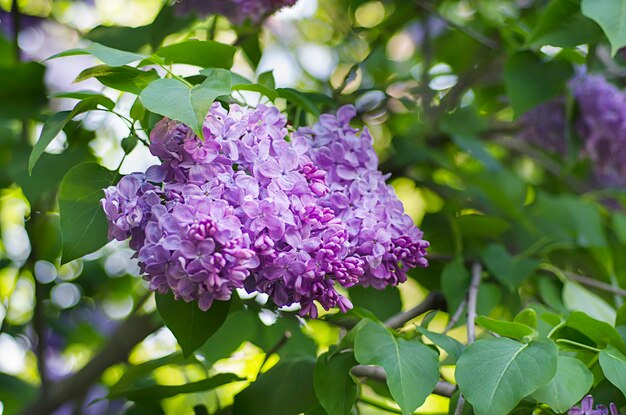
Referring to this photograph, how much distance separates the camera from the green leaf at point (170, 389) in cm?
97

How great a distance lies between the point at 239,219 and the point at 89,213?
0.58 feet

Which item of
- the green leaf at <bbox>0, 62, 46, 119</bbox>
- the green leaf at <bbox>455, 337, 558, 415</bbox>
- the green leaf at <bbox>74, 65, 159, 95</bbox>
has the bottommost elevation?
Result: the green leaf at <bbox>0, 62, 46, 119</bbox>

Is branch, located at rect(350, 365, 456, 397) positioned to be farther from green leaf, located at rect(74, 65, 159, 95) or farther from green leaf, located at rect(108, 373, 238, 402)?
green leaf, located at rect(74, 65, 159, 95)

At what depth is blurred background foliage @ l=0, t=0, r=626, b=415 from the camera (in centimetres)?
104

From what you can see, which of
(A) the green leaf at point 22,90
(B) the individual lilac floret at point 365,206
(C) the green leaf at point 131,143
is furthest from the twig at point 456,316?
(A) the green leaf at point 22,90

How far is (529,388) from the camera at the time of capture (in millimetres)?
708

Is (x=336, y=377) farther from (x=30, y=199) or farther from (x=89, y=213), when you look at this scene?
(x=30, y=199)

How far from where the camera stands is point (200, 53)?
0.87m

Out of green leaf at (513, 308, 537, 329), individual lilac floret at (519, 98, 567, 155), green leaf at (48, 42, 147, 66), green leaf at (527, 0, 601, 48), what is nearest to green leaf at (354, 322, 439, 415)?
green leaf at (513, 308, 537, 329)

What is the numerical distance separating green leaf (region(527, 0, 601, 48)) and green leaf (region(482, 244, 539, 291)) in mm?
334

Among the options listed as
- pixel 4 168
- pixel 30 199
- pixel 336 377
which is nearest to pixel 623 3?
pixel 336 377

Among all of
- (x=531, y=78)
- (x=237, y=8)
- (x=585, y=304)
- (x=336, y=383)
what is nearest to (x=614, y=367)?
(x=336, y=383)

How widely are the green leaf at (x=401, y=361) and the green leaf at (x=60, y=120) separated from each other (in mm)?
350

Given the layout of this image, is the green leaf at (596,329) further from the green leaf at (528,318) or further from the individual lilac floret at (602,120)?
the individual lilac floret at (602,120)
